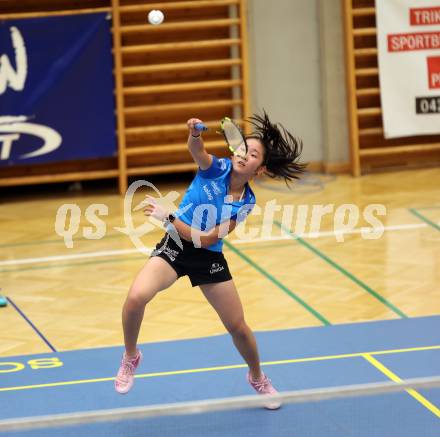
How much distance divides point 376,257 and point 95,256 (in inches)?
104

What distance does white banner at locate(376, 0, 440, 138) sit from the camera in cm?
1256

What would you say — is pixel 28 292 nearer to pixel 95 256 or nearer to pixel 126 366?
pixel 95 256

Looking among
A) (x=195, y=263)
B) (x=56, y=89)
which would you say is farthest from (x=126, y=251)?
(x=195, y=263)

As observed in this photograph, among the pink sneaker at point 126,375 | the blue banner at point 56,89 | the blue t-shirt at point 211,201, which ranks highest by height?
the blue banner at point 56,89

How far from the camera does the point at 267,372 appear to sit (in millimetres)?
6652

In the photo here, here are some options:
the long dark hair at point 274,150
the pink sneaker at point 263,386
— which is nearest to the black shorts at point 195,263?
the long dark hair at point 274,150

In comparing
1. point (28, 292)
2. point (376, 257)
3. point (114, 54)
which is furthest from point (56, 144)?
point (376, 257)

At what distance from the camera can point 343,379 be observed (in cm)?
647

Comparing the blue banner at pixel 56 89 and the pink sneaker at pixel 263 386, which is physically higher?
the blue banner at pixel 56 89

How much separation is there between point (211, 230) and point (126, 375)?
3.34 ft

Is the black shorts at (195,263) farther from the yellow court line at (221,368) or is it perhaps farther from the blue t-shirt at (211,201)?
the yellow court line at (221,368)

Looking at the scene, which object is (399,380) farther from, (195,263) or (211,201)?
(211,201)

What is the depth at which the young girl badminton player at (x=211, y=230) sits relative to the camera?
5594 mm

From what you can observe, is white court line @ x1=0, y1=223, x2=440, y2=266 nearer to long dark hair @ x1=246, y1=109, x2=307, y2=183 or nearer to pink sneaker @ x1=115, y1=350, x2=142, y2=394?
pink sneaker @ x1=115, y1=350, x2=142, y2=394
